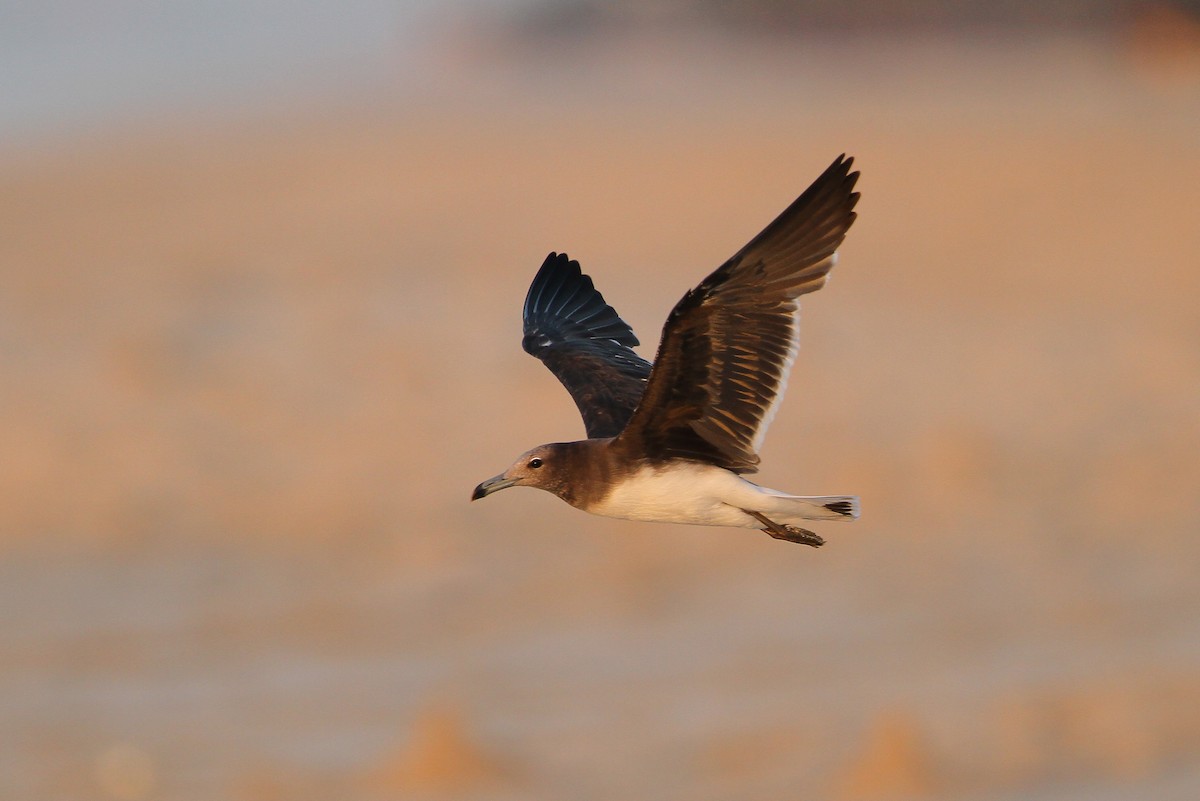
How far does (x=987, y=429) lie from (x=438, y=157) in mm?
20854

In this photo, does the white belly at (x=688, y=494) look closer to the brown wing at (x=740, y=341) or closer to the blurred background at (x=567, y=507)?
the brown wing at (x=740, y=341)

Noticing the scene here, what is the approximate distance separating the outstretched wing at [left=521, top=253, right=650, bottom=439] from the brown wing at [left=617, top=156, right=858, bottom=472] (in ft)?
3.38

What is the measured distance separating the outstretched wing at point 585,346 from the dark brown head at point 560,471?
626 mm

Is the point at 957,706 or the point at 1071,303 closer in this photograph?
the point at 957,706

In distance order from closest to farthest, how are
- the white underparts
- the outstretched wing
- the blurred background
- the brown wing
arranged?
the brown wing → the white underparts → the outstretched wing → the blurred background

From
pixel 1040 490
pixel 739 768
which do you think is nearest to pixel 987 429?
pixel 1040 490

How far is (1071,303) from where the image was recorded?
35156 millimetres

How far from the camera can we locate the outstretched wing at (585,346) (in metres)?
10.9

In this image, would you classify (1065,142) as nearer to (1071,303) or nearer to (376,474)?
(1071,303)

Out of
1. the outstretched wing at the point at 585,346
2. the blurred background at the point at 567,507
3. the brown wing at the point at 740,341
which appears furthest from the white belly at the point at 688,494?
the blurred background at the point at 567,507

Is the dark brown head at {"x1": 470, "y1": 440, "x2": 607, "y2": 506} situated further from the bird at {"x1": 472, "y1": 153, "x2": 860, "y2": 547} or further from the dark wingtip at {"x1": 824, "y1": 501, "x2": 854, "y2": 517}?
A: the dark wingtip at {"x1": 824, "y1": 501, "x2": 854, "y2": 517}

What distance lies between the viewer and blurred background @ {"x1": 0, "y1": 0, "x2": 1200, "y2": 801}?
24.2 m

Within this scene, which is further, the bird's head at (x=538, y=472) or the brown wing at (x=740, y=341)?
the bird's head at (x=538, y=472)

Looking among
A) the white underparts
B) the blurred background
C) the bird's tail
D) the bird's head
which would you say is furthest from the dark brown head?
the blurred background
